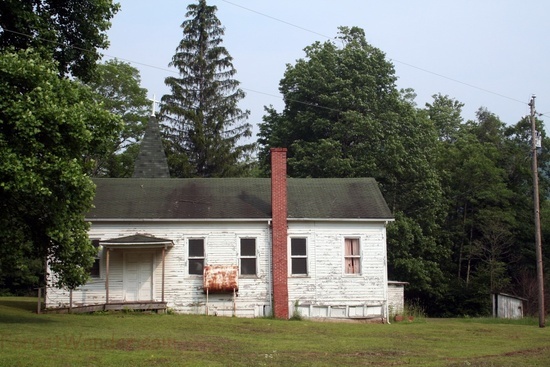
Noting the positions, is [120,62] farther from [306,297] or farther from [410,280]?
[306,297]

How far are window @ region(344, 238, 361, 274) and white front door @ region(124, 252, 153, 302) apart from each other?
7796 millimetres

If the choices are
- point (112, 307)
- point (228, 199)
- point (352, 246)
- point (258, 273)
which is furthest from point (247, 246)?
point (112, 307)

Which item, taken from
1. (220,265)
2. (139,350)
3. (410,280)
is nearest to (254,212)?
(220,265)

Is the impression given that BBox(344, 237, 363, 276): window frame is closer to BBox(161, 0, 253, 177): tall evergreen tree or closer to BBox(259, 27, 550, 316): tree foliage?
BBox(259, 27, 550, 316): tree foliage

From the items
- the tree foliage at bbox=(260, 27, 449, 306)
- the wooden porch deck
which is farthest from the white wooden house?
the tree foliage at bbox=(260, 27, 449, 306)

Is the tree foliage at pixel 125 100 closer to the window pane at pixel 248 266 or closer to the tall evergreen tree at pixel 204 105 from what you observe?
the tall evergreen tree at pixel 204 105

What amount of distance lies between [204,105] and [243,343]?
1626 inches

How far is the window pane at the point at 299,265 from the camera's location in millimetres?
29859

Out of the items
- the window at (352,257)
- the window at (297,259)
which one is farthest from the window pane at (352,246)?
the window at (297,259)

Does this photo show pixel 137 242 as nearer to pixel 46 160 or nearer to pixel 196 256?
pixel 196 256

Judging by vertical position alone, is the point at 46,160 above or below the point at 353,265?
above

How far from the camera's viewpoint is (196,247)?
29719mm

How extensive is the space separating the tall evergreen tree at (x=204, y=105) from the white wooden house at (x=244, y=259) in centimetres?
2699

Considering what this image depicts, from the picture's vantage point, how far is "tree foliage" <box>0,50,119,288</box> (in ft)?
60.4
